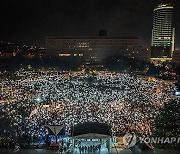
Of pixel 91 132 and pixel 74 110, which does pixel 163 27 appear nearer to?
pixel 74 110

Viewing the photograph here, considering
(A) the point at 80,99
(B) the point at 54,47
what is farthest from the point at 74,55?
(A) the point at 80,99

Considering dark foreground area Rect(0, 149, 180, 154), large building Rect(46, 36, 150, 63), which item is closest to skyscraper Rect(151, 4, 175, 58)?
large building Rect(46, 36, 150, 63)

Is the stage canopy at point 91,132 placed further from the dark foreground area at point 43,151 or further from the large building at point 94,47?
the large building at point 94,47

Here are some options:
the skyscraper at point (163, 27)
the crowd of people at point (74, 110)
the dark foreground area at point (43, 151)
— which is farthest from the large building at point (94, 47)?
the dark foreground area at point (43, 151)

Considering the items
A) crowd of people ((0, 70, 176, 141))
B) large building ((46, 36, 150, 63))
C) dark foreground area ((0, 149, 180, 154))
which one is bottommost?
dark foreground area ((0, 149, 180, 154))

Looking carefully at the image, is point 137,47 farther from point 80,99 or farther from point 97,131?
point 97,131

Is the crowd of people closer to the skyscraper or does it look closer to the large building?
the large building
